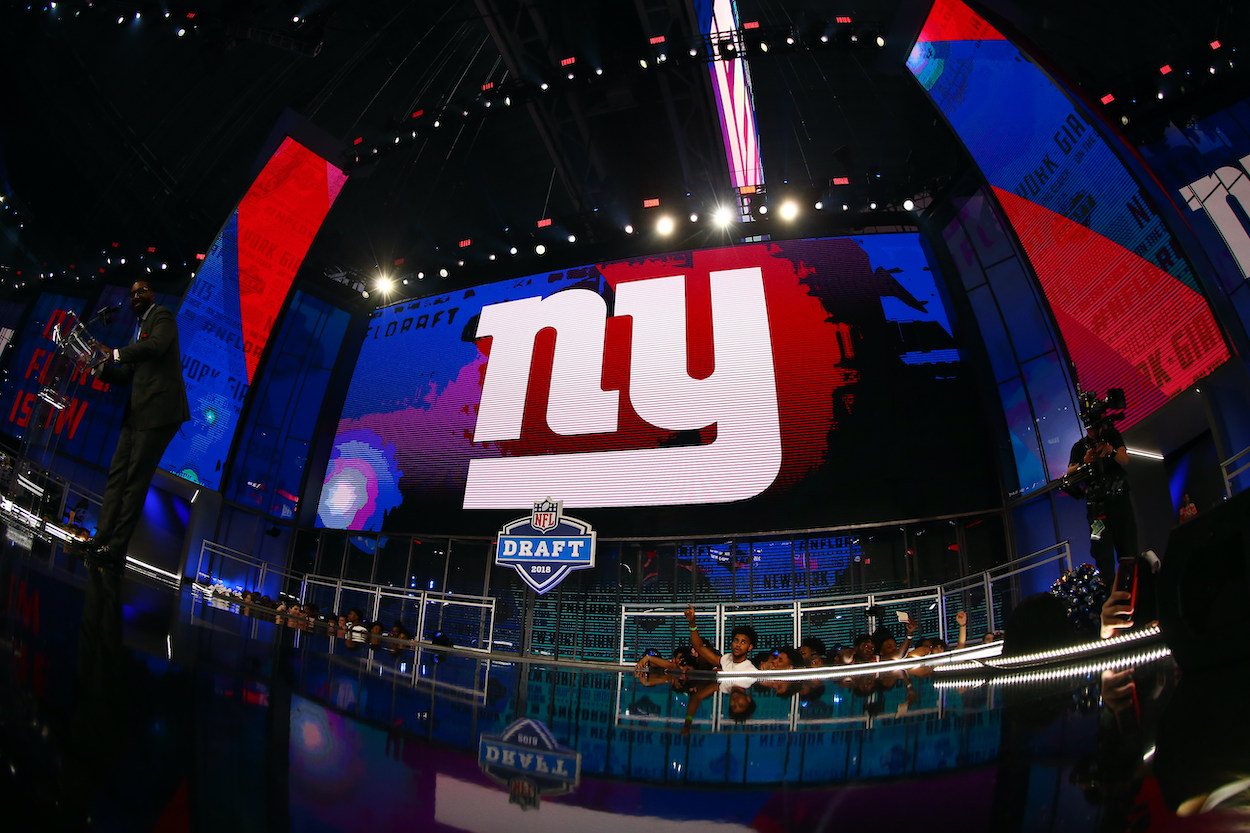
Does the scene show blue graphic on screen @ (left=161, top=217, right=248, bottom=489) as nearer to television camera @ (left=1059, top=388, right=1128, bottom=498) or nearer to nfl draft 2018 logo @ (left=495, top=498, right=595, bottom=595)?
nfl draft 2018 logo @ (left=495, top=498, right=595, bottom=595)

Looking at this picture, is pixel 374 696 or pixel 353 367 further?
pixel 353 367

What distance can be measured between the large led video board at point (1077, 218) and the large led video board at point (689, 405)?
1917 millimetres

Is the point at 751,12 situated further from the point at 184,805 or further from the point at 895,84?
the point at 184,805

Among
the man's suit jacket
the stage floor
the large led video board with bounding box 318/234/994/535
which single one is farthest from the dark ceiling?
the stage floor

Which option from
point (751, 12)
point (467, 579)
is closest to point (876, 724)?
point (467, 579)

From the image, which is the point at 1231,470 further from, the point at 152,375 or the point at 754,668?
the point at 152,375

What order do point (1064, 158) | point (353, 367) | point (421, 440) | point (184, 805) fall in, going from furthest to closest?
point (353, 367) → point (421, 440) → point (1064, 158) → point (184, 805)

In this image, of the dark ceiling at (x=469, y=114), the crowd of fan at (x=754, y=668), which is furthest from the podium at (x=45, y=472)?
the dark ceiling at (x=469, y=114)

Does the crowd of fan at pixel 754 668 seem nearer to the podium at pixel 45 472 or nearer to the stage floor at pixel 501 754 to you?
the stage floor at pixel 501 754

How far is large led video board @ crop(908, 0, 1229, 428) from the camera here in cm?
598

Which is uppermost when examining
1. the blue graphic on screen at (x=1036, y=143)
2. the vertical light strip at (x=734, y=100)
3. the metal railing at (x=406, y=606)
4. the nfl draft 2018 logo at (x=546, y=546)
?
the vertical light strip at (x=734, y=100)

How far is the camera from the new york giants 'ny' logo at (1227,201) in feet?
18.2

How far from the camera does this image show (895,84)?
942 centimetres

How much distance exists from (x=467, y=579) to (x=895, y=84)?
1080 cm
